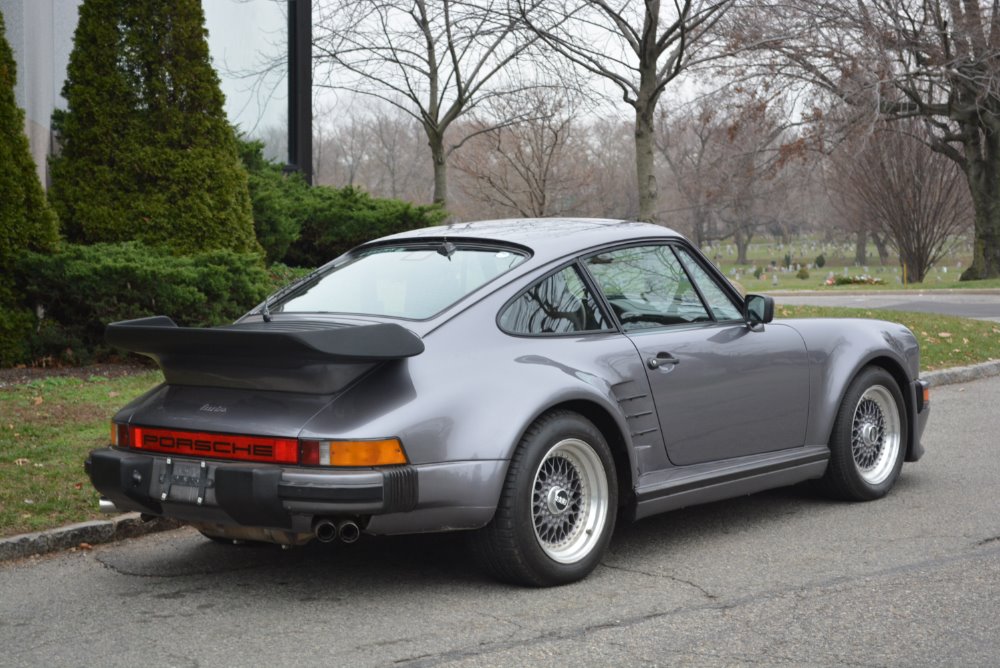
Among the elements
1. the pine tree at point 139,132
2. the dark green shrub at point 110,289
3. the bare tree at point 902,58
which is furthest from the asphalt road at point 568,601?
the bare tree at point 902,58

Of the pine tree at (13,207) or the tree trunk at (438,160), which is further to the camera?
the tree trunk at (438,160)

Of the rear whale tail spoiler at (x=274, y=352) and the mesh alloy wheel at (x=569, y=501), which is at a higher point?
the rear whale tail spoiler at (x=274, y=352)

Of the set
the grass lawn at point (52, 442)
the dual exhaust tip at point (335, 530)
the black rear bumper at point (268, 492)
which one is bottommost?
the grass lawn at point (52, 442)

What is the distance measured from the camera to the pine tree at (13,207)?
36.7 feet

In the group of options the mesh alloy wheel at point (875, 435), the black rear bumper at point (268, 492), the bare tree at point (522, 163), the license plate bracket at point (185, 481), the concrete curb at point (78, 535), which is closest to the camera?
the black rear bumper at point (268, 492)

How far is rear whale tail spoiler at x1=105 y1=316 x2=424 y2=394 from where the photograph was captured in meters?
4.41

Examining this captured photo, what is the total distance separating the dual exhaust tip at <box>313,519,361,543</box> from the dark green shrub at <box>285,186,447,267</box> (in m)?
12.2

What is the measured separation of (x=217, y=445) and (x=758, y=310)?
2.83 m

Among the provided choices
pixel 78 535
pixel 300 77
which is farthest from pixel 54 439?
pixel 300 77

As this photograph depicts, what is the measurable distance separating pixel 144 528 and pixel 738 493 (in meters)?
2.97

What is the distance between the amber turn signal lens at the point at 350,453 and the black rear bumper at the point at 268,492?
0.10 ft

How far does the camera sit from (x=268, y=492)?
4.40 m

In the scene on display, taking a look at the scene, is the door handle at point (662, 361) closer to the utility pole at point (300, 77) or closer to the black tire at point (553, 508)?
the black tire at point (553, 508)

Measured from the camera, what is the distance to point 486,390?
15.5 ft
